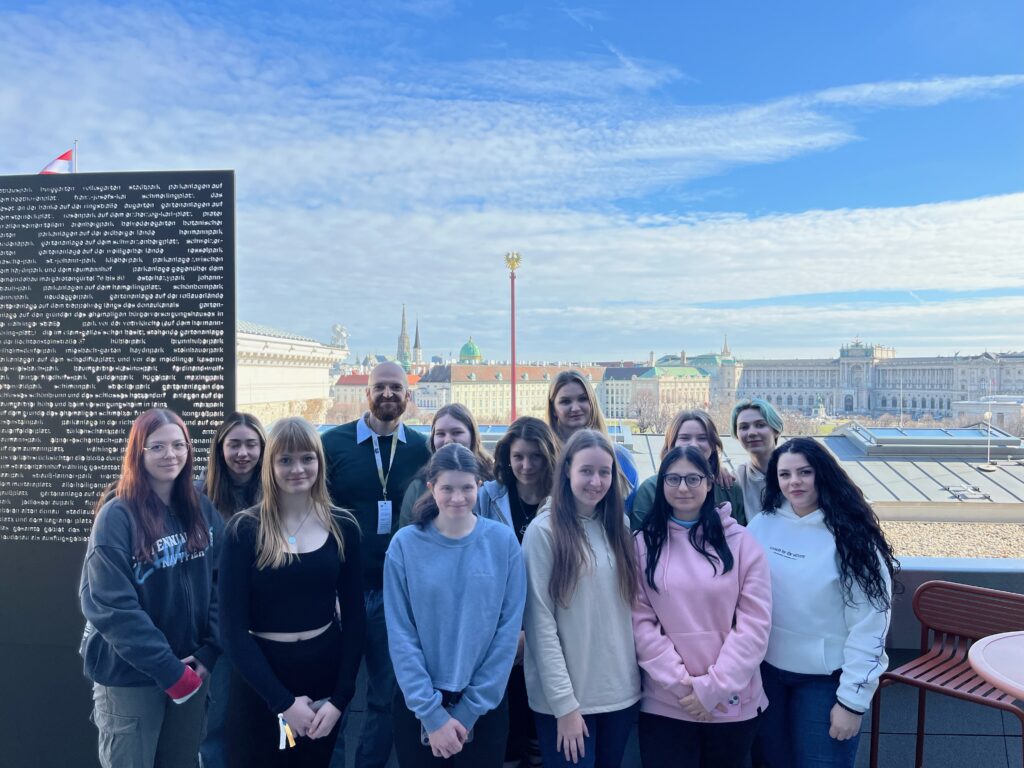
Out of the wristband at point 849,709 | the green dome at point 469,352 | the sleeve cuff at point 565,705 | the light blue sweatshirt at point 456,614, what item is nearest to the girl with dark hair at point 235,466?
the light blue sweatshirt at point 456,614

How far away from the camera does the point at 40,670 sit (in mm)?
3988

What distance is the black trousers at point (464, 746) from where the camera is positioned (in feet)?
7.77

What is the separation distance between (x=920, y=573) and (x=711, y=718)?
5.78 feet

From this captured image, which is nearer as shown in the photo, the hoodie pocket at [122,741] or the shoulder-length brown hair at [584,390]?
the hoodie pocket at [122,741]

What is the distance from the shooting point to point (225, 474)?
3100 mm

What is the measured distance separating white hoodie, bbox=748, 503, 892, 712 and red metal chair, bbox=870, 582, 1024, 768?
52cm

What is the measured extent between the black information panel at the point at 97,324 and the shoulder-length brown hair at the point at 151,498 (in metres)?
1.26

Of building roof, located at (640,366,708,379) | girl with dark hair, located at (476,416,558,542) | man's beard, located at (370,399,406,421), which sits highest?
building roof, located at (640,366,708,379)

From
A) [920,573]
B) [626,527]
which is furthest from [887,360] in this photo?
[626,527]

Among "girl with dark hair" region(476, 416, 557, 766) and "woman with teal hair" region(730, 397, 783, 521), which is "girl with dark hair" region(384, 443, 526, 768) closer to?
"girl with dark hair" region(476, 416, 557, 766)

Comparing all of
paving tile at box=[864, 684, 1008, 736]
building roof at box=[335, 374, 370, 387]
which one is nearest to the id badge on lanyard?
paving tile at box=[864, 684, 1008, 736]

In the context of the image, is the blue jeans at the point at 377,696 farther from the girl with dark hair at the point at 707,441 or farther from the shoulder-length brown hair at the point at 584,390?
the girl with dark hair at the point at 707,441

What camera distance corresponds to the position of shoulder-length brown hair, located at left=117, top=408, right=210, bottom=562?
252cm

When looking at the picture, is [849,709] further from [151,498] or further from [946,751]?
[151,498]
